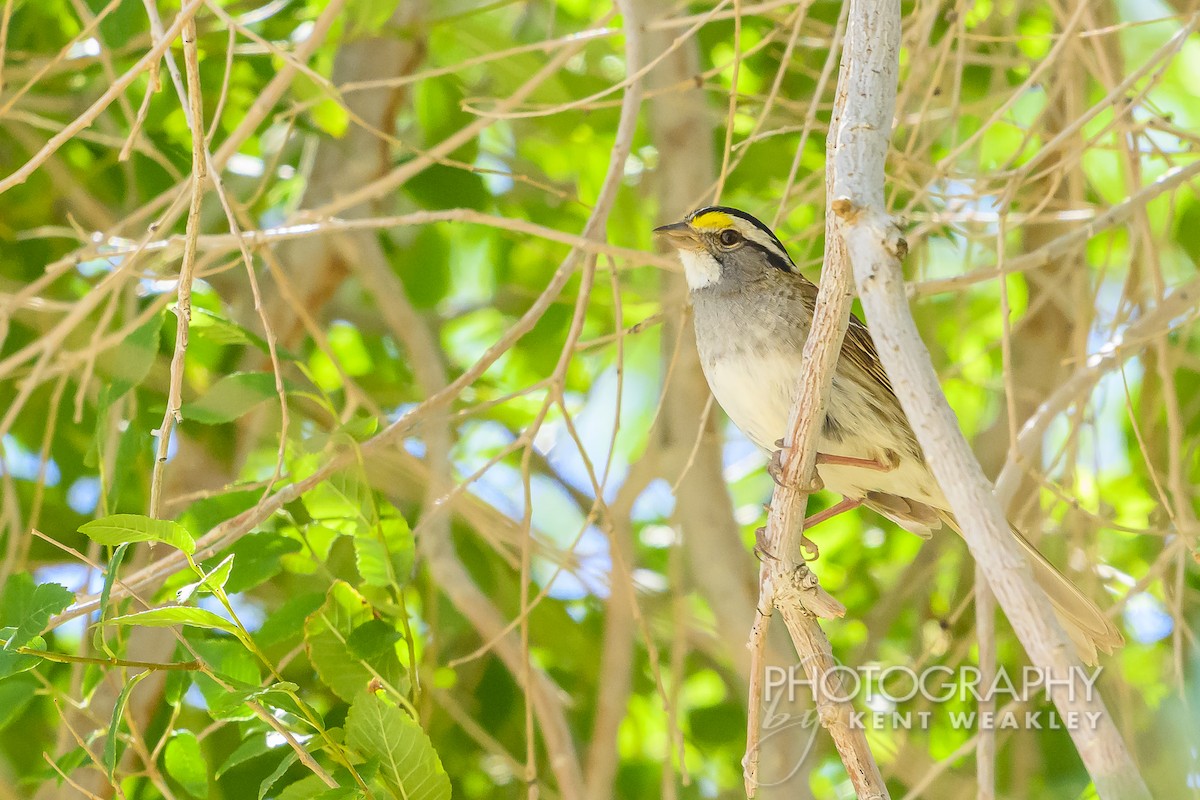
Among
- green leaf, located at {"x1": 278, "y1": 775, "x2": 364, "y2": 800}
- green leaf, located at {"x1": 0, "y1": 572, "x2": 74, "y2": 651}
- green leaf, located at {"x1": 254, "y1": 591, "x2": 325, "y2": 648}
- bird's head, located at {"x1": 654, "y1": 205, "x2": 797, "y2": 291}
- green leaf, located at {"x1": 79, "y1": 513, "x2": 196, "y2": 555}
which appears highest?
green leaf, located at {"x1": 79, "y1": 513, "x2": 196, "y2": 555}

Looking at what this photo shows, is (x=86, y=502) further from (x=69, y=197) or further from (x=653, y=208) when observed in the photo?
(x=653, y=208)

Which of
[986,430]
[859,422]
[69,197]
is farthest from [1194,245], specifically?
[69,197]

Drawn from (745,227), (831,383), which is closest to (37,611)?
(831,383)

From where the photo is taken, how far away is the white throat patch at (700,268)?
11.4 ft

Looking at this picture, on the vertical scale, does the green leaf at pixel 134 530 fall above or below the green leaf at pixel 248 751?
above

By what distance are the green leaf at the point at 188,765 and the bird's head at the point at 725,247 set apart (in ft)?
5.95

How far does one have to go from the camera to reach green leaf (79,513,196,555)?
1.95 m

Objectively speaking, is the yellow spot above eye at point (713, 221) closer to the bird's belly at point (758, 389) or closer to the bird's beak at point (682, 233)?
the bird's beak at point (682, 233)

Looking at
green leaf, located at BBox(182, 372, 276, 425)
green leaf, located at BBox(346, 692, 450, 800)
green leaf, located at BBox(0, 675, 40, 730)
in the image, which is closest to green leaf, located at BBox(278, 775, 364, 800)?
green leaf, located at BBox(346, 692, 450, 800)

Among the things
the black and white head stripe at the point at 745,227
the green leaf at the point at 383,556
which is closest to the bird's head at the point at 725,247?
the black and white head stripe at the point at 745,227

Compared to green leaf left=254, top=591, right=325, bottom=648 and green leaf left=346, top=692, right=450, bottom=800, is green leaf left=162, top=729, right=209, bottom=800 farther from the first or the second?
green leaf left=346, top=692, right=450, bottom=800

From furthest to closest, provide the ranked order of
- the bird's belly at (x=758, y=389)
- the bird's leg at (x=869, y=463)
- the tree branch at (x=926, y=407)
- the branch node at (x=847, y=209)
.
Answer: the bird's leg at (x=869, y=463)
the bird's belly at (x=758, y=389)
the branch node at (x=847, y=209)
the tree branch at (x=926, y=407)

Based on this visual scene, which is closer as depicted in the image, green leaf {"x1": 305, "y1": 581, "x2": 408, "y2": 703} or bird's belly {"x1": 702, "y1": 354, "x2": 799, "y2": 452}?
green leaf {"x1": 305, "y1": 581, "x2": 408, "y2": 703}

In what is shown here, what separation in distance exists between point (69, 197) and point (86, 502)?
1156 mm
